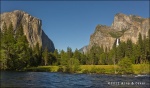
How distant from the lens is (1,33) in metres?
87.1

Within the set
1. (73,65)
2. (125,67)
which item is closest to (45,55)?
(73,65)

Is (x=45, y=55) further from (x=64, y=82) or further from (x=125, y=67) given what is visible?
(x=64, y=82)

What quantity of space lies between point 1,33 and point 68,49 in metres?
68.4

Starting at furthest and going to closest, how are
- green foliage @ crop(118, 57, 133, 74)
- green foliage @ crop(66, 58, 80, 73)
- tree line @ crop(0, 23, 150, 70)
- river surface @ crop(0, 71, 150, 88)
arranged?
green foliage @ crop(66, 58, 80, 73)
green foliage @ crop(118, 57, 133, 74)
tree line @ crop(0, 23, 150, 70)
river surface @ crop(0, 71, 150, 88)

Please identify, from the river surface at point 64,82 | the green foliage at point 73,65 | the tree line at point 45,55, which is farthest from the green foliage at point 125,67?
the river surface at point 64,82

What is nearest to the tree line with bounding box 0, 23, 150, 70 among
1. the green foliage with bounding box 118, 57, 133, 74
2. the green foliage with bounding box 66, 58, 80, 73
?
the green foliage with bounding box 66, 58, 80, 73

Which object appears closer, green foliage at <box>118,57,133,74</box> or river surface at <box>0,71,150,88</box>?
river surface at <box>0,71,150,88</box>

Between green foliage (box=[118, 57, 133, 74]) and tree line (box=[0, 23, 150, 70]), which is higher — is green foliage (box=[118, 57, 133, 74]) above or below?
below

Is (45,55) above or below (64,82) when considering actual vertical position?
above

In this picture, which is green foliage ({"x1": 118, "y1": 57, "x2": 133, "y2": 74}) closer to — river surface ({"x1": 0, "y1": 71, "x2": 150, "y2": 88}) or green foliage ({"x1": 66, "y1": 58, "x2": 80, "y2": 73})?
green foliage ({"x1": 66, "y1": 58, "x2": 80, "y2": 73})

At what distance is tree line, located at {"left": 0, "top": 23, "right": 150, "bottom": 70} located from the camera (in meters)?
77.2

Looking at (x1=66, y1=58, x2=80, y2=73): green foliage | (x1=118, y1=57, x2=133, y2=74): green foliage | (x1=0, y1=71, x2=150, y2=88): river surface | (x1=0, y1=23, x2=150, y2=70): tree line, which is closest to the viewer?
(x1=0, y1=71, x2=150, y2=88): river surface

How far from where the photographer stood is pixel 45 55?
146 meters

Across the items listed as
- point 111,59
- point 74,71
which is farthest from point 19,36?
point 111,59
